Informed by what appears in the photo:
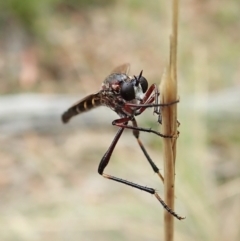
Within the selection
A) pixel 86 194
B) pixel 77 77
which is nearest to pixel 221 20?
pixel 77 77

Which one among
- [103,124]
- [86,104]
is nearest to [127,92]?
[86,104]

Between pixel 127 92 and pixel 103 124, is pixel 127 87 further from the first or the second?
pixel 103 124

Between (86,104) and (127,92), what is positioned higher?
(86,104)

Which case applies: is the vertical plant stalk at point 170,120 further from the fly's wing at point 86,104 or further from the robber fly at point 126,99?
the fly's wing at point 86,104

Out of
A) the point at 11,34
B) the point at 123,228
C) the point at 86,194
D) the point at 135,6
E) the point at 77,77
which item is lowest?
the point at 123,228

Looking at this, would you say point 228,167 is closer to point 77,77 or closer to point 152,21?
point 77,77

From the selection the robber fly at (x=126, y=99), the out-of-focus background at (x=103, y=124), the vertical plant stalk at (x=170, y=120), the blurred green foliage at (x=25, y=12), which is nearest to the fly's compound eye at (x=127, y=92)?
the robber fly at (x=126, y=99)

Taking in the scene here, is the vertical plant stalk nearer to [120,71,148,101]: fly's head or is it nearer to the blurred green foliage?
[120,71,148,101]: fly's head

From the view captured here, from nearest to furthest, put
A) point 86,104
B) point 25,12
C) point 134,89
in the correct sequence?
point 134,89 → point 86,104 → point 25,12
